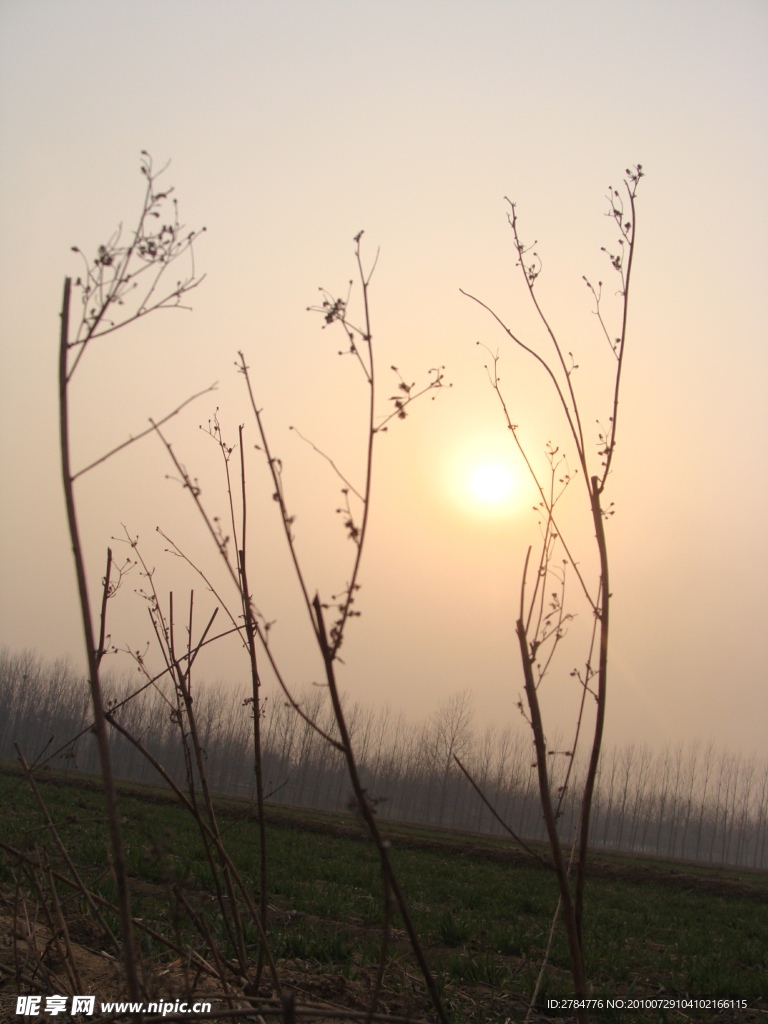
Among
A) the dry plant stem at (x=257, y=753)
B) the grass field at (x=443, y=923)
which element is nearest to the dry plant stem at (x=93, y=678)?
the grass field at (x=443, y=923)

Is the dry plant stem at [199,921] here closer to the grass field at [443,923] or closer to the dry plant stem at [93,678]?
the grass field at [443,923]

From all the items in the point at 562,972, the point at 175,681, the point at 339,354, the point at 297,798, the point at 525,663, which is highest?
the point at 339,354

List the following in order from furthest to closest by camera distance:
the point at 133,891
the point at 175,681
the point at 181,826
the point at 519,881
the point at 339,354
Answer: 1. the point at 181,826
2. the point at 519,881
3. the point at 133,891
4. the point at 175,681
5. the point at 339,354

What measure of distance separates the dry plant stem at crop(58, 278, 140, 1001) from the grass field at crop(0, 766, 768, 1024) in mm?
236

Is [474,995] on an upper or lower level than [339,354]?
lower

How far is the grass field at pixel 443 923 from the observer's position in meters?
5.27

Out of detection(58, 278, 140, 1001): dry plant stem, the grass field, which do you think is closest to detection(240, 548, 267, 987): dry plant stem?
the grass field

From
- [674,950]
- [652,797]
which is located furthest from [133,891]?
[652,797]

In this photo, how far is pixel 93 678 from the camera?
3.51 ft

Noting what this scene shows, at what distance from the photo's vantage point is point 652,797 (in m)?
75.1

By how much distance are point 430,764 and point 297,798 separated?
1333 centimetres

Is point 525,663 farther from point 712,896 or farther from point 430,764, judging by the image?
point 430,764

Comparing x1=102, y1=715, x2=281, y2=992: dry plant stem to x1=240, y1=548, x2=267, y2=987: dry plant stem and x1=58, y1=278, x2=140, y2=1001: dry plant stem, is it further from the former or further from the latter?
x1=58, y1=278, x2=140, y2=1001: dry plant stem

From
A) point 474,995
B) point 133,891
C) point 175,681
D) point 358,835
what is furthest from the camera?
point 358,835
